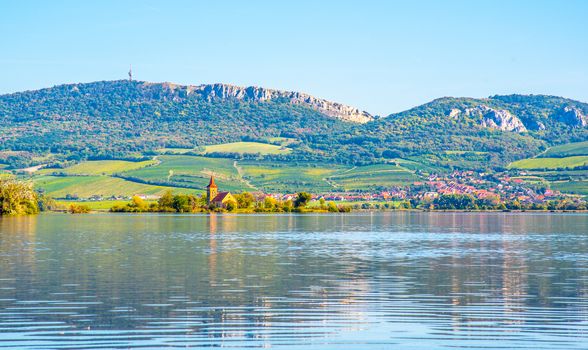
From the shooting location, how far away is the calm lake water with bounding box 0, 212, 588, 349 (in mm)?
20516

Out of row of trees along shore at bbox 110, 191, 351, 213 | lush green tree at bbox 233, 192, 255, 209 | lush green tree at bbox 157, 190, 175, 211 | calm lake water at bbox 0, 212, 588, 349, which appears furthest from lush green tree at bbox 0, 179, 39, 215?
calm lake water at bbox 0, 212, 588, 349

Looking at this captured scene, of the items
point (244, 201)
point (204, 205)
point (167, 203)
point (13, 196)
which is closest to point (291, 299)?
point (13, 196)

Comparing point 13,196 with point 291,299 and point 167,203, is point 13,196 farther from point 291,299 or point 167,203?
point 291,299

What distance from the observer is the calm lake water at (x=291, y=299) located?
808 inches

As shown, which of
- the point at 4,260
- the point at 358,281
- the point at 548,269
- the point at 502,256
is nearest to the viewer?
the point at 358,281

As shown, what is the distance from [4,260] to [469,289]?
80.6 ft

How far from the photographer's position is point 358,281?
33844mm

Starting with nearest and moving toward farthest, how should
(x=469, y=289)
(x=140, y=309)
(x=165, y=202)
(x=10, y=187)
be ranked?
(x=140, y=309) → (x=469, y=289) → (x=10, y=187) → (x=165, y=202)

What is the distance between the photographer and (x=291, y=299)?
27.9 m

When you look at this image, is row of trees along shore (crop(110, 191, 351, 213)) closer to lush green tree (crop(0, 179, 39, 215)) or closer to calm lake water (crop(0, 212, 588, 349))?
lush green tree (crop(0, 179, 39, 215))

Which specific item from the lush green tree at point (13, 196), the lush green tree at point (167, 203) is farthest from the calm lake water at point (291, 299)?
the lush green tree at point (167, 203)

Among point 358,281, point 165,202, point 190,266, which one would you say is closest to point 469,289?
point 358,281

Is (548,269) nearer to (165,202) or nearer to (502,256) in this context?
(502,256)

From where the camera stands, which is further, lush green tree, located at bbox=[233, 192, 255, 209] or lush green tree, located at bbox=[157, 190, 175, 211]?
lush green tree, located at bbox=[233, 192, 255, 209]
